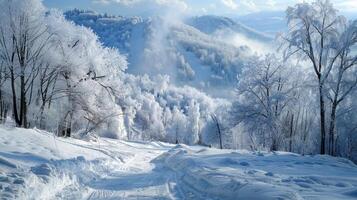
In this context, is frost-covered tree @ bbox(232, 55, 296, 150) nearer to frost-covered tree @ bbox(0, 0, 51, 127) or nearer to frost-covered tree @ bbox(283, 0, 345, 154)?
frost-covered tree @ bbox(283, 0, 345, 154)

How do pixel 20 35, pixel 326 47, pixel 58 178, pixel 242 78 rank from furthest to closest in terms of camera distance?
1. pixel 242 78
2. pixel 326 47
3. pixel 20 35
4. pixel 58 178

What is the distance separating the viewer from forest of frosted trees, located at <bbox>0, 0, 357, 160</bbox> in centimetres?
2980

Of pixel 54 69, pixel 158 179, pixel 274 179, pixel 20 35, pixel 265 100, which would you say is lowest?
pixel 158 179

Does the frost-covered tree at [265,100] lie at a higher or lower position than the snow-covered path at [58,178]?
higher

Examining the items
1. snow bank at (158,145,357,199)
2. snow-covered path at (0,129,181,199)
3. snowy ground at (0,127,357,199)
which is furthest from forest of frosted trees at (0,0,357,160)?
snow-covered path at (0,129,181,199)

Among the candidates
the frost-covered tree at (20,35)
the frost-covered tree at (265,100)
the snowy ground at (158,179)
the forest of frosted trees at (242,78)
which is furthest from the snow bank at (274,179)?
the frost-covered tree at (265,100)

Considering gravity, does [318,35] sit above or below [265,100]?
above

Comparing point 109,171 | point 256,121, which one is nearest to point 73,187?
point 109,171

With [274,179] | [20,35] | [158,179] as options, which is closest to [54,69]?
[20,35]

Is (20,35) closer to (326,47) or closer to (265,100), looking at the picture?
(326,47)

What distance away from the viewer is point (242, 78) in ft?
148

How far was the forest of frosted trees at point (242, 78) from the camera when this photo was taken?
29.8 m

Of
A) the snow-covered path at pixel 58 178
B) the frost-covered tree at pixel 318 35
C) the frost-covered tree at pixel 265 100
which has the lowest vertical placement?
the snow-covered path at pixel 58 178

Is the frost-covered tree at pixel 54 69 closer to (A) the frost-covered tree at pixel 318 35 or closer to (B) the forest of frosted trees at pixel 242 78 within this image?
(B) the forest of frosted trees at pixel 242 78
